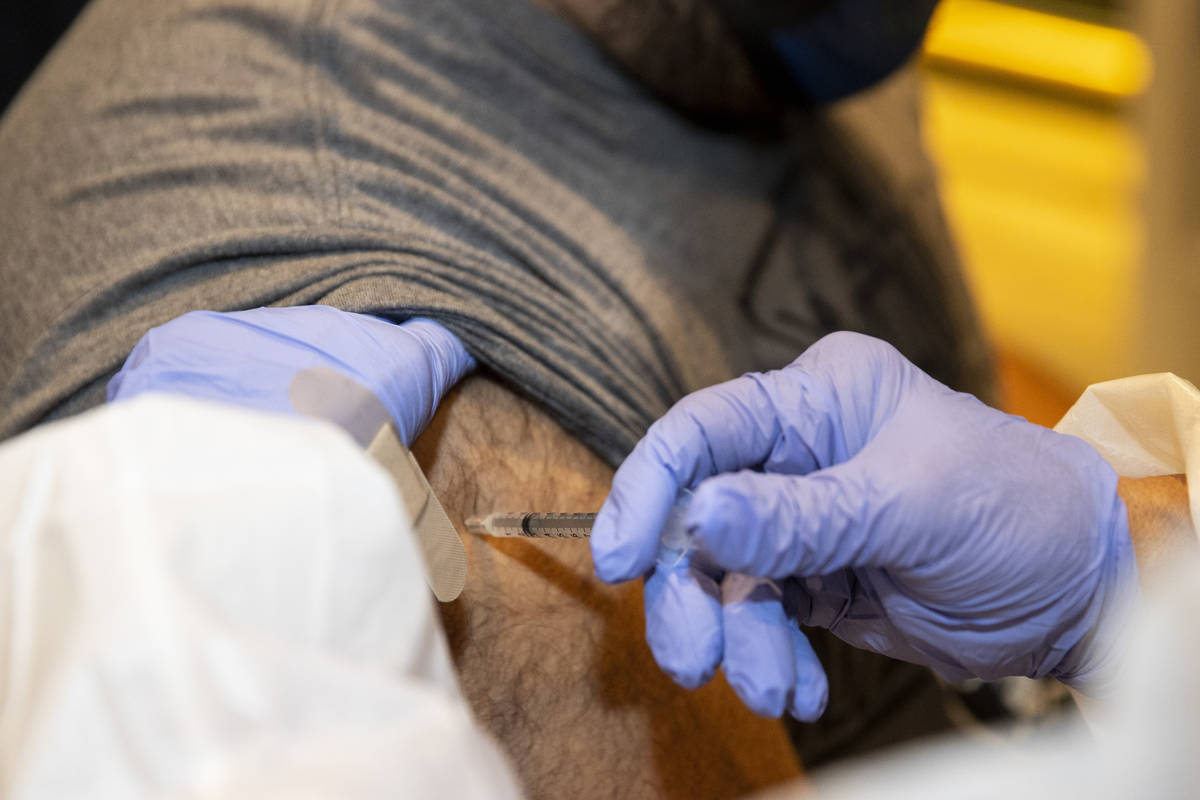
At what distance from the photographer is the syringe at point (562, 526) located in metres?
0.70

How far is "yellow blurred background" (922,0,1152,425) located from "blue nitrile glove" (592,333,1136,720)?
129 centimetres

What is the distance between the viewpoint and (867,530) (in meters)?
0.63

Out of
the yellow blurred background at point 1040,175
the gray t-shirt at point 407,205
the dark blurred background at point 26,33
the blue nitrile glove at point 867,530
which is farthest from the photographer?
the yellow blurred background at point 1040,175

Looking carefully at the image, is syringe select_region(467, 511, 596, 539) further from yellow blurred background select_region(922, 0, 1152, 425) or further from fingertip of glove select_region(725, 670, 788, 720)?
yellow blurred background select_region(922, 0, 1152, 425)

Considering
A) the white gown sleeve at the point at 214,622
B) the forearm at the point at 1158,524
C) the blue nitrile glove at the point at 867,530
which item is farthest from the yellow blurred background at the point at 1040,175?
the white gown sleeve at the point at 214,622

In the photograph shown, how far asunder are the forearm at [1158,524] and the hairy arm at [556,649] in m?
0.39

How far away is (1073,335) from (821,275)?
3.78 feet

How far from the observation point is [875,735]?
3.84ft

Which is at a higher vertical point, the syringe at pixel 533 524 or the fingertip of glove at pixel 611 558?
the fingertip of glove at pixel 611 558

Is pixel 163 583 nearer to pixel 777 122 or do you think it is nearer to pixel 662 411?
pixel 662 411

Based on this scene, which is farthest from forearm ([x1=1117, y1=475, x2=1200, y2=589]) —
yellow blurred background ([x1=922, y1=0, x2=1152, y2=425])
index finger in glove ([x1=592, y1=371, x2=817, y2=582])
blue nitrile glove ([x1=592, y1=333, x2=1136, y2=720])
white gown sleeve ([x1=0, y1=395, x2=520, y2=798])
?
yellow blurred background ([x1=922, y1=0, x2=1152, y2=425])

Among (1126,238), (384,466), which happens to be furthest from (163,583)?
(1126,238)

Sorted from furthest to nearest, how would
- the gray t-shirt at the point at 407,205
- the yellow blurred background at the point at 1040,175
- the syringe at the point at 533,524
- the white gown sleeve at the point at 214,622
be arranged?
the yellow blurred background at the point at 1040,175, the gray t-shirt at the point at 407,205, the syringe at the point at 533,524, the white gown sleeve at the point at 214,622

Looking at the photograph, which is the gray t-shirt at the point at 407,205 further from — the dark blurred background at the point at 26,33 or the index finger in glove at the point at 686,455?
the dark blurred background at the point at 26,33
